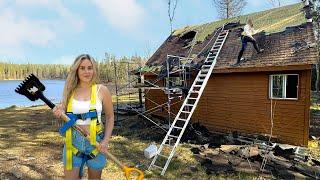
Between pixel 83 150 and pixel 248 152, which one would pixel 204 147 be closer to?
pixel 248 152

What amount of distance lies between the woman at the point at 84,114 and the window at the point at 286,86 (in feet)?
35.6

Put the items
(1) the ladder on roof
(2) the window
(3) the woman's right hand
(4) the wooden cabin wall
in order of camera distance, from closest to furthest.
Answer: (3) the woman's right hand
(1) the ladder on roof
(4) the wooden cabin wall
(2) the window

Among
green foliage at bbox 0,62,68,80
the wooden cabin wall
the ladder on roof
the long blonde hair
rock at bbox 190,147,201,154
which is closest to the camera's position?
the long blonde hair

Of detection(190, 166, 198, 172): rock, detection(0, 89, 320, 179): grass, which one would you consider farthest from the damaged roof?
detection(190, 166, 198, 172): rock

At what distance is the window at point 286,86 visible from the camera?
13.5 meters

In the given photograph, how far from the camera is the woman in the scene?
426 cm

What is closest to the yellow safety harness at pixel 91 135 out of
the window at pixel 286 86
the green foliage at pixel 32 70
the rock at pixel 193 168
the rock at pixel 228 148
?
the rock at pixel 193 168

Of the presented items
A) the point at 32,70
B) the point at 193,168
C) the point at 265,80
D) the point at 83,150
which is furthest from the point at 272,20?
the point at 32,70

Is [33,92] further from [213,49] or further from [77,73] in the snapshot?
[213,49]

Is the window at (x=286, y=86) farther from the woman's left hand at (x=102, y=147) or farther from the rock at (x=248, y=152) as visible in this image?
the woman's left hand at (x=102, y=147)

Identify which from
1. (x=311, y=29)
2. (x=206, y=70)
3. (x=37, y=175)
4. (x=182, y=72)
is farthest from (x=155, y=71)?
(x=37, y=175)

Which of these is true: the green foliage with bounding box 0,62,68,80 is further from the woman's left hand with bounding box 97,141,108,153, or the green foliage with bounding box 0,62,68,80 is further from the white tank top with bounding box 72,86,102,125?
the woman's left hand with bounding box 97,141,108,153

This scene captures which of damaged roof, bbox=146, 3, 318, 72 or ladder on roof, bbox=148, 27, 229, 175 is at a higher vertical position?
damaged roof, bbox=146, 3, 318, 72

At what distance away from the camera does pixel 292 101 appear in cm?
1345
